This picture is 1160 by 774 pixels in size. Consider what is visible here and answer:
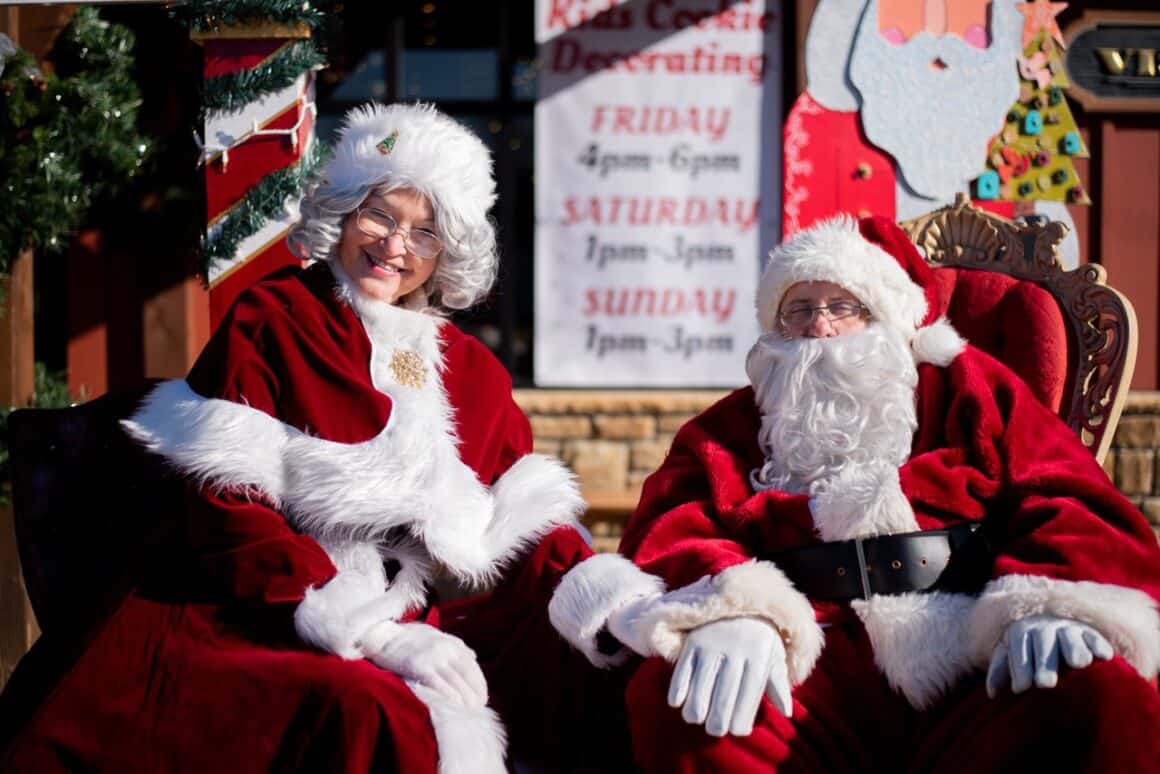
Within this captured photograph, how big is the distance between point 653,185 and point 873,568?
356 centimetres

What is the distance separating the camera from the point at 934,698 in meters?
2.38

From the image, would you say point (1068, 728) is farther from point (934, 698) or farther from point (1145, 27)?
point (1145, 27)

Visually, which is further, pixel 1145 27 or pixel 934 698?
pixel 1145 27

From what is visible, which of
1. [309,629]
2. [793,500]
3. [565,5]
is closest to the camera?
[309,629]

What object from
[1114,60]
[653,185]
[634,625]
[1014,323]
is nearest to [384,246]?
[634,625]

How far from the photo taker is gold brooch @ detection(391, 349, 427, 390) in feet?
8.88

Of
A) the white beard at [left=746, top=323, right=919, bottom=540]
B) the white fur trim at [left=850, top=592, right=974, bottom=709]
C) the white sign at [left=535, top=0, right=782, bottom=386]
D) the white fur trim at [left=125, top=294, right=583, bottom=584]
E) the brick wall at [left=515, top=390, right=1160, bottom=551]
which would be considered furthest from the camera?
the white sign at [left=535, top=0, right=782, bottom=386]

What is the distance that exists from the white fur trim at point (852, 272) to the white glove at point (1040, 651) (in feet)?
2.58

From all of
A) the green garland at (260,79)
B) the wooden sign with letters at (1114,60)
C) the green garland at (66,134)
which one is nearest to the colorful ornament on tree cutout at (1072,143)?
the wooden sign with letters at (1114,60)

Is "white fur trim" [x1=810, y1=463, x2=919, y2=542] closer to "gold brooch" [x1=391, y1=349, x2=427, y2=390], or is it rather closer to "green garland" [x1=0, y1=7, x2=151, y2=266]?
"gold brooch" [x1=391, y1=349, x2=427, y2=390]

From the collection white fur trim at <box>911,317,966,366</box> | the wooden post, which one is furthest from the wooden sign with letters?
the wooden post

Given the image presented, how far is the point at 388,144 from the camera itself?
271 centimetres

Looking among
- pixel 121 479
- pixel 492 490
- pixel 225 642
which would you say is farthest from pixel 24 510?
pixel 492 490

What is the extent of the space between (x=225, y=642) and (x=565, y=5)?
13.4 feet
